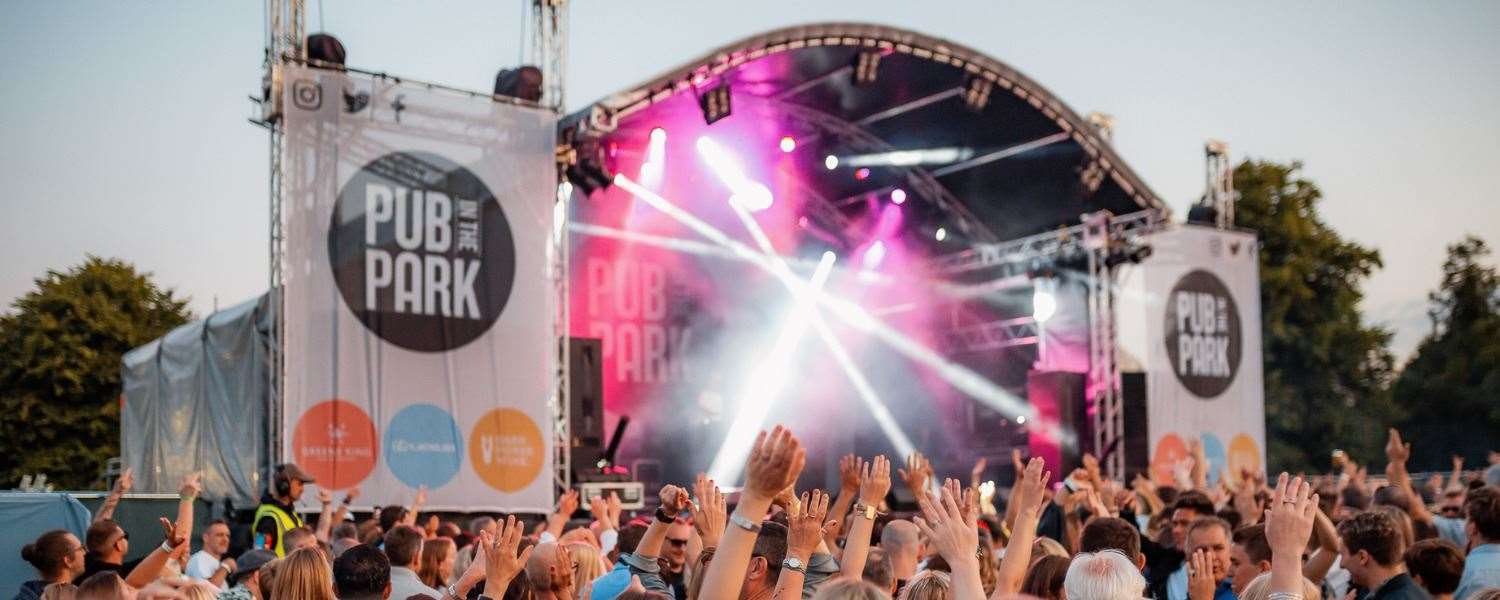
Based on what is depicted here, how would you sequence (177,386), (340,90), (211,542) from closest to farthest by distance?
(211,542)
(340,90)
(177,386)

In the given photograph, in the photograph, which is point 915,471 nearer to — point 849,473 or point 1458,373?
point 849,473

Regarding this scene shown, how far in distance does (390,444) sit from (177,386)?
425cm

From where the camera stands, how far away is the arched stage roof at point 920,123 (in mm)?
14625

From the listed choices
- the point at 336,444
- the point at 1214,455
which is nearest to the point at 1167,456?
the point at 1214,455

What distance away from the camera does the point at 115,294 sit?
97.3ft

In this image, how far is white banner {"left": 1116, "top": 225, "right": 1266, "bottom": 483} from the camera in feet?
55.2

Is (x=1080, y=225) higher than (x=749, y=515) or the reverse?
higher

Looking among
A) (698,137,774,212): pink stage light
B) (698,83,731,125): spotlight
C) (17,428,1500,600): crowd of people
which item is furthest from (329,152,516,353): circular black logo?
(698,137,774,212): pink stage light

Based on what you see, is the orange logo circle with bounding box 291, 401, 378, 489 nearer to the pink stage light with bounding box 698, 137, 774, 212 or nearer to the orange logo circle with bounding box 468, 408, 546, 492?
the orange logo circle with bounding box 468, 408, 546, 492

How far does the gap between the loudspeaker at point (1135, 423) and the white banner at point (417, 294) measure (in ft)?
23.9

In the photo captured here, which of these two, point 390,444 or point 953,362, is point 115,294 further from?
point 390,444

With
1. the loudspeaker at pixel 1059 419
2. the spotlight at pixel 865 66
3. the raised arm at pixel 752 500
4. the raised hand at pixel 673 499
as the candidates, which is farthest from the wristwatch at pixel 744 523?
the loudspeaker at pixel 1059 419

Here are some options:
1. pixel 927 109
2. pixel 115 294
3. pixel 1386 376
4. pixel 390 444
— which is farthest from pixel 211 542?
pixel 1386 376

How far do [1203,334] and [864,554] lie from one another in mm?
14341
